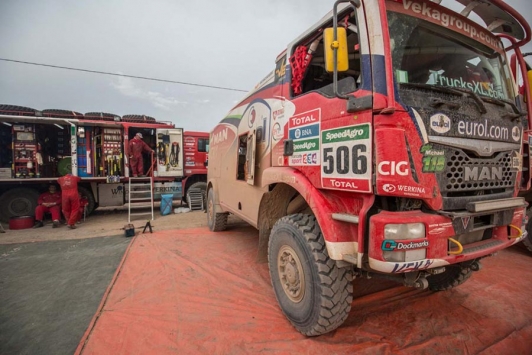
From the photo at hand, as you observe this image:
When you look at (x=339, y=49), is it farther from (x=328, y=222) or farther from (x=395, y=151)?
(x=328, y=222)

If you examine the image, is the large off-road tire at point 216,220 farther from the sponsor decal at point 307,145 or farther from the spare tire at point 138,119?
the spare tire at point 138,119

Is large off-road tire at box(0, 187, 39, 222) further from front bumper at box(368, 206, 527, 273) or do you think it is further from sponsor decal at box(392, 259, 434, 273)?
sponsor decal at box(392, 259, 434, 273)

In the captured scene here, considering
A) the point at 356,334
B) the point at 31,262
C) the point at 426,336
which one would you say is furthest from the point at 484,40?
the point at 31,262

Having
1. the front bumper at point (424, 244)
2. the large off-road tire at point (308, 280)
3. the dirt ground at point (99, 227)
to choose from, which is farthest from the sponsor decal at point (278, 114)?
the dirt ground at point (99, 227)

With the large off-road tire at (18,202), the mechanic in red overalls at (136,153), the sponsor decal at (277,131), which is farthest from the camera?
the mechanic in red overalls at (136,153)

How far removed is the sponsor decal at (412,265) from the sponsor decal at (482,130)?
37.3 inches

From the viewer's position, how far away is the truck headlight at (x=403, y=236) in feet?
4.99

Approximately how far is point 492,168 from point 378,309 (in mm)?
1694

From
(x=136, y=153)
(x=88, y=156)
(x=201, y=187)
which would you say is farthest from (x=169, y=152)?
(x=88, y=156)

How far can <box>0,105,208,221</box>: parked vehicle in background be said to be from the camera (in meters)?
7.64

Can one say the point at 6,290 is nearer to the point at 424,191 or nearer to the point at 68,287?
the point at 68,287

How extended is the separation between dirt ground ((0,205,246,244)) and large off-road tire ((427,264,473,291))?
15.3ft

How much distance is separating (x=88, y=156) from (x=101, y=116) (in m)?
2.57

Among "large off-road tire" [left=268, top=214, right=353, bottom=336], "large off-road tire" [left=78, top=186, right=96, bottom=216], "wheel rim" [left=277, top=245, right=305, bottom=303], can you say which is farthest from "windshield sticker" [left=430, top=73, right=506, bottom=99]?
"large off-road tire" [left=78, top=186, right=96, bottom=216]
